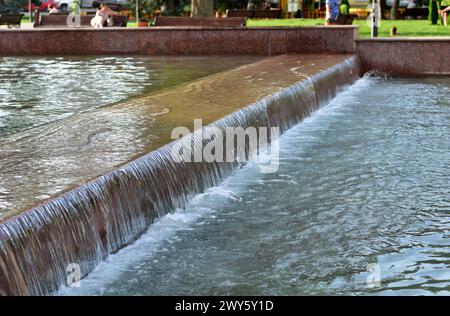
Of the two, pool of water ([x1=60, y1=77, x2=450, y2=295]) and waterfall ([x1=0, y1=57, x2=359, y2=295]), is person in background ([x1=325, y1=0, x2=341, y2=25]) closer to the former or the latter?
pool of water ([x1=60, y1=77, x2=450, y2=295])

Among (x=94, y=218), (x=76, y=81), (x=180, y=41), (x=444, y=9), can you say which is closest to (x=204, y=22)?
(x=180, y=41)

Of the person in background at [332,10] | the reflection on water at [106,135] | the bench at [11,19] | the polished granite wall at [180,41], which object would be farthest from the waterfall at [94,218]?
the bench at [11,19]

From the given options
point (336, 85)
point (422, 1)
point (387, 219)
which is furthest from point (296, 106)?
point (422, 1)

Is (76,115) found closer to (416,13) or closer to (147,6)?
(416,13)

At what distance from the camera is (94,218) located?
16.4 feet

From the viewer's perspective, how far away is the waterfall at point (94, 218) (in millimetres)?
4309

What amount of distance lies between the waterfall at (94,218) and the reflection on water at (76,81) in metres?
1.94

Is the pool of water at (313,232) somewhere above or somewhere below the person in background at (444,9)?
below

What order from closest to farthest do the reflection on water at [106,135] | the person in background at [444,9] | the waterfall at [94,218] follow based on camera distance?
the waterfall at [94,218] → the reflection on water at [106,135] → the person in background at [444,9]

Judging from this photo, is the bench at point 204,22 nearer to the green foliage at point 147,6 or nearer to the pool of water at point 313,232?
the pool of water at point 313,232

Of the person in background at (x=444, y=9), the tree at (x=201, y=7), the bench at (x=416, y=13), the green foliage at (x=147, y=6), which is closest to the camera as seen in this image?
the tree at (x=201, y=7)

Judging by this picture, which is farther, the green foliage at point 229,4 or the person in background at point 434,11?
the green foliage at point 229,4

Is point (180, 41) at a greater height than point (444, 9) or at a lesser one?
lesser

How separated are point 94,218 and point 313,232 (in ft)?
4.77
